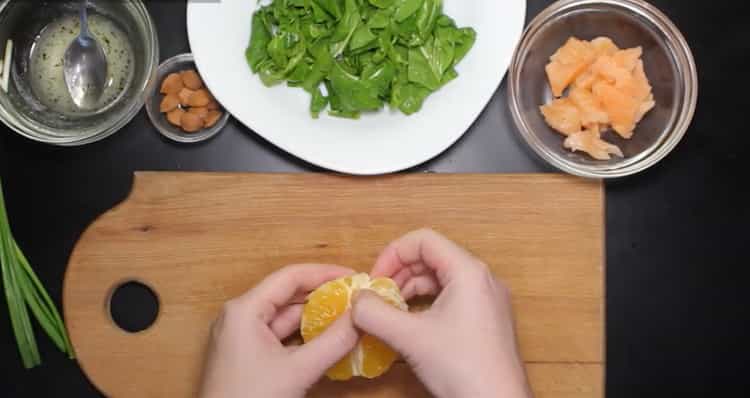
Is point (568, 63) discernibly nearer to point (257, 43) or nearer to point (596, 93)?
point (596, 93)

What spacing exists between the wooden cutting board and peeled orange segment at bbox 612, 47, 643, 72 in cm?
27

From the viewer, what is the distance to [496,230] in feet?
4.73

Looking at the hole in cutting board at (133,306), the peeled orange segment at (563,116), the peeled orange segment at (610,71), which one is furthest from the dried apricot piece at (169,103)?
the peeled orange segment at (610,71)

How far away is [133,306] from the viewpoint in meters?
1.52

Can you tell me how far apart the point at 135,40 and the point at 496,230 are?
898 mm

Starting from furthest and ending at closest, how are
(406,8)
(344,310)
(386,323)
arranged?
1. (406,8)
2. (344,310)
3. (386,323)

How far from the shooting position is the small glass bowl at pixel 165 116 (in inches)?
60.1

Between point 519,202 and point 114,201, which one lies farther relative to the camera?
point 114,201

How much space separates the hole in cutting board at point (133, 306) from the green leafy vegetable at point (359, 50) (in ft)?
1.74

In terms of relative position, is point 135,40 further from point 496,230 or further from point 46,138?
point 496,230

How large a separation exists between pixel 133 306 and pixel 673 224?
1.20 metres

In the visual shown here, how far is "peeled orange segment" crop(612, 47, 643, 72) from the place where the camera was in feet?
4.80

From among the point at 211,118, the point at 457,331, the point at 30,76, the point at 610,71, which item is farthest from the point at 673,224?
the point at 30,76

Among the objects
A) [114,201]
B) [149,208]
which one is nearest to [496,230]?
[149,208]
